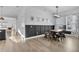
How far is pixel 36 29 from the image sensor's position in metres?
2.41

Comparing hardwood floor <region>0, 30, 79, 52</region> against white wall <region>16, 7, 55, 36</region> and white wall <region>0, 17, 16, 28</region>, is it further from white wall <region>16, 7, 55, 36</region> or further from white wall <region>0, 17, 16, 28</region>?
white wall <region>0, 17, 16, 28</region>

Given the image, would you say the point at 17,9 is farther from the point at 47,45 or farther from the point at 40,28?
the point at 47,45

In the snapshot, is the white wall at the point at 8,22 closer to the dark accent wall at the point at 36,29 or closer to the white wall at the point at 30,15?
the white wall at the point at 30,15

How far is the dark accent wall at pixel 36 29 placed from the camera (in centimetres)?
238

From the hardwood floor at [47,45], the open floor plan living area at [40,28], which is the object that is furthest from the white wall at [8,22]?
the hardwood floor at [47,45]

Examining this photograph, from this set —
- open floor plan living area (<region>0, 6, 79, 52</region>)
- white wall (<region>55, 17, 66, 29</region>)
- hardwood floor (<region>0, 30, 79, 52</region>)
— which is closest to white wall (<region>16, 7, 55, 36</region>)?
open floor plan living area (<region>0, 6, 79, 52</region>)

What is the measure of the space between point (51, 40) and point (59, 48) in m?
0.26

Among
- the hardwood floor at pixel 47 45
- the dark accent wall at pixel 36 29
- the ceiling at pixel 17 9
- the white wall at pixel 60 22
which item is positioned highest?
the ceiling at pixel 17 9

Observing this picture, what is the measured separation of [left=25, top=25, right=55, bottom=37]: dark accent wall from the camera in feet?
7.82
